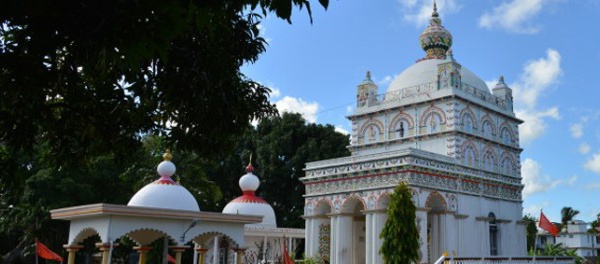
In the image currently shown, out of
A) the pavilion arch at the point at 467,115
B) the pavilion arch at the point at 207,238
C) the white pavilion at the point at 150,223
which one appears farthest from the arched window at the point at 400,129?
the white pavilion at the point at 150,223

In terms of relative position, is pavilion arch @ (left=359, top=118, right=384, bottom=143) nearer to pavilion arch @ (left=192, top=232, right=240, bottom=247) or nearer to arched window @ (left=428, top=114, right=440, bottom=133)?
arched window @ (left=428, top=114, right=440, bottom=133)

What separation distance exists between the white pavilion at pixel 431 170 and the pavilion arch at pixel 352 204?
51 millimetres

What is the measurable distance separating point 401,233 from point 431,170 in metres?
7.34

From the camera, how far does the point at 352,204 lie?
1121 inches

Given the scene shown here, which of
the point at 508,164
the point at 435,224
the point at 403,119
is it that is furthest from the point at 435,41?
the point at 435,224

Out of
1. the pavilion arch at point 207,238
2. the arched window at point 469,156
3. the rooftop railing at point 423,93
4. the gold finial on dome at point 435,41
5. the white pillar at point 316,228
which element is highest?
the gold finial on dome at point 435,41

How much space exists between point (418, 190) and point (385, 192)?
1.43m

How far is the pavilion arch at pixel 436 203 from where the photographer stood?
26.7 meters

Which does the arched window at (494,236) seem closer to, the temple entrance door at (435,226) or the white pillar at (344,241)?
the temple entrance door at (435,226)

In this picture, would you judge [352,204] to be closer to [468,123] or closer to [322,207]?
[322,207]

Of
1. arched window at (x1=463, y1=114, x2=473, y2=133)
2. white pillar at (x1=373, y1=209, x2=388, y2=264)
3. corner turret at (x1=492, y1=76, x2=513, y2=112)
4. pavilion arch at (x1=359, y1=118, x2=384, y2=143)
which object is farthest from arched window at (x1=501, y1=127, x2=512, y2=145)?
white pillar at (x1=373, y1=209, x2=388, y2=264)

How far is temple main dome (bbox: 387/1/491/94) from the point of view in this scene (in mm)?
31125

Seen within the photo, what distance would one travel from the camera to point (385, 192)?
2633 centimetres

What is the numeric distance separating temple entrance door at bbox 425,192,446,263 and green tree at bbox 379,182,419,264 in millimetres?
6880
